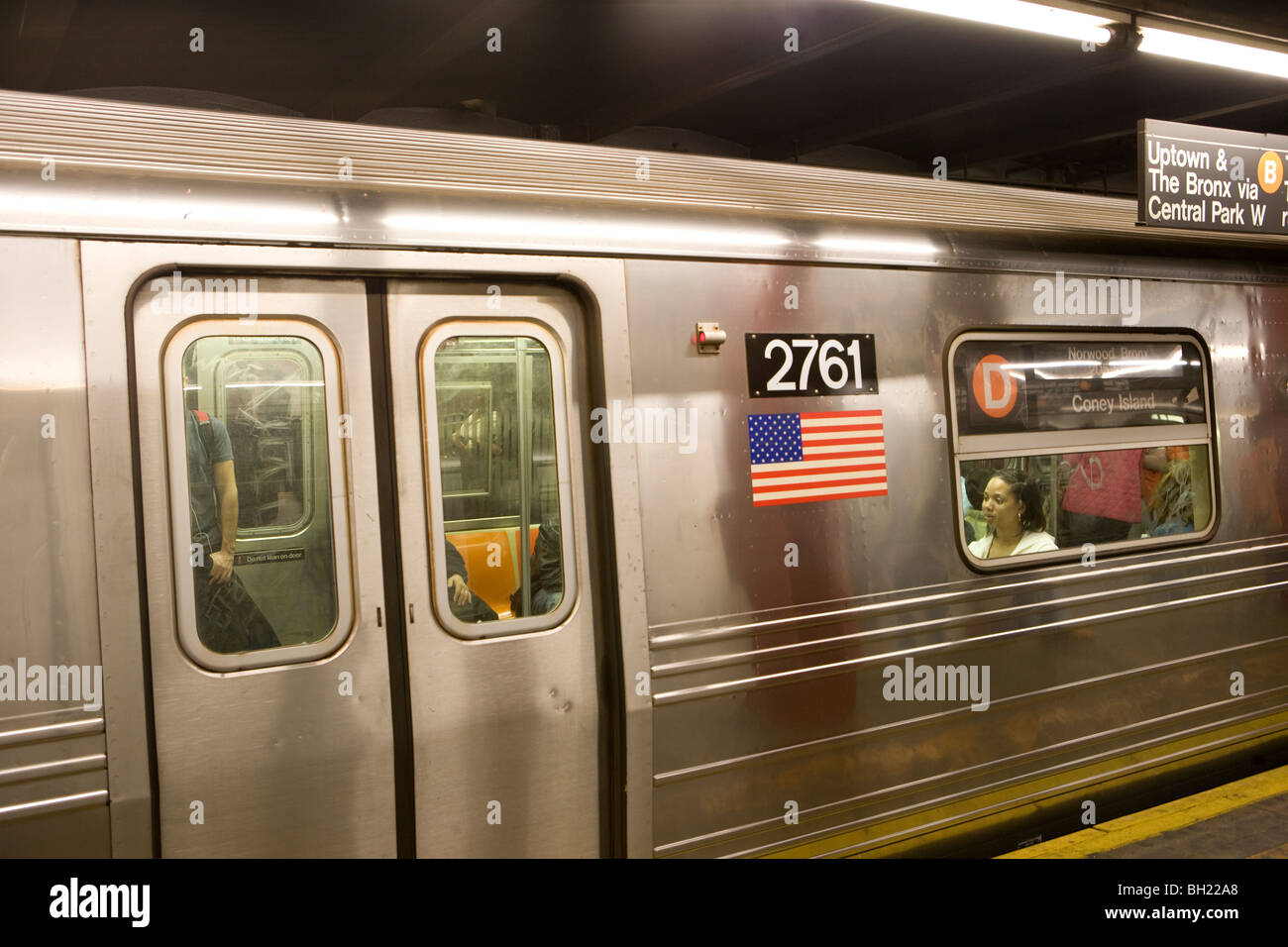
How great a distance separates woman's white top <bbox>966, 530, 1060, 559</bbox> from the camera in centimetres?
414

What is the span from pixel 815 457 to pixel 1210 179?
2.54 meters

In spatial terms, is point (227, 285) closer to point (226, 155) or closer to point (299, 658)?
point (226, 155)

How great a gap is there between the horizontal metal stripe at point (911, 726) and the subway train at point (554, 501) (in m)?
0.02

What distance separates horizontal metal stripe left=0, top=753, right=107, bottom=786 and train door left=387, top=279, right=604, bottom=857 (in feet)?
2.71

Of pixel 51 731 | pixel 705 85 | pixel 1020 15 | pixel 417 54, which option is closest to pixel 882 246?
pixel 1020 15

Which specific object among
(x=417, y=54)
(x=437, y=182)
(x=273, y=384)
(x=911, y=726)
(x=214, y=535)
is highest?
(x=417, y=54)

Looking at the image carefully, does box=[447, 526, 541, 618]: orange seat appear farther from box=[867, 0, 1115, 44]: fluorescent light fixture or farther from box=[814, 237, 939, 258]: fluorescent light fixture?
box=[867, 0, 1115, 44]: fluorescent light fixture

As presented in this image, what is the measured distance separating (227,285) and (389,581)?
950 millimetres

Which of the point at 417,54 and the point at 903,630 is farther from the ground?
the point at 417,54

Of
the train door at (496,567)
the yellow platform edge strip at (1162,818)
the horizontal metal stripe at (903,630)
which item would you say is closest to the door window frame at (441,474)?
the train door at (496,567)

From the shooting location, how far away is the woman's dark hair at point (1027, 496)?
4.22m

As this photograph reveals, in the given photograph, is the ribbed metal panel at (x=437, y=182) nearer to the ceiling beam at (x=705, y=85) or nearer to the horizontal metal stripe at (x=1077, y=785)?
the horizontal metal stripe at (x=1077, y=785)

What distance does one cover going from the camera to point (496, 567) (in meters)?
3.21

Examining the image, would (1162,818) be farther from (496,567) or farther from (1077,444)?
(496,567)
